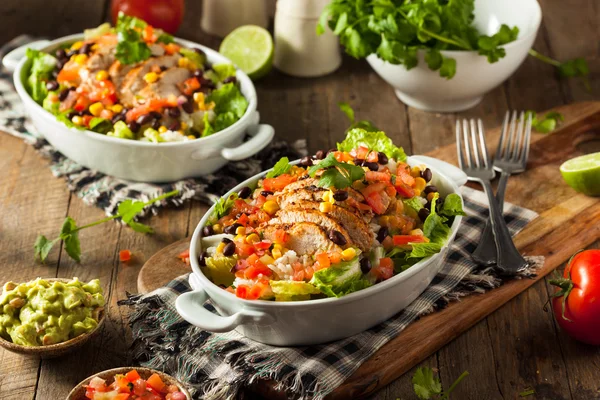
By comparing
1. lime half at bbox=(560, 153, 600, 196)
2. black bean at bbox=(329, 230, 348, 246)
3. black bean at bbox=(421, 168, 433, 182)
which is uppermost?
black bean at bbox=(329, 230, 348, 246)

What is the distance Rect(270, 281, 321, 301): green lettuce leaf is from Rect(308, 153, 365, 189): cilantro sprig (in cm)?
60

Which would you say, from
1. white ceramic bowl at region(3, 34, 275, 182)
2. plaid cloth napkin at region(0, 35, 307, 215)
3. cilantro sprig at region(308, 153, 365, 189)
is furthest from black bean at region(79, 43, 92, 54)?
cilantro sprig at region(308, 153, 365, 189)

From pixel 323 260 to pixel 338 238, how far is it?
0.12 meters

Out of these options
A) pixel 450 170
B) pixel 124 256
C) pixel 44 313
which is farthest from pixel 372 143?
pixel 44 313

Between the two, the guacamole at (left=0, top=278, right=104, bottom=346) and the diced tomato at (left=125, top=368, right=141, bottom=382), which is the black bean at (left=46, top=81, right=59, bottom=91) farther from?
the diced tomato at (left=125, top=368, right=141, bottom=382)

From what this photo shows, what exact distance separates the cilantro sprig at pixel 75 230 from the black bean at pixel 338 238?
1671 millimetres

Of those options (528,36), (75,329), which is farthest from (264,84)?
(75,329)

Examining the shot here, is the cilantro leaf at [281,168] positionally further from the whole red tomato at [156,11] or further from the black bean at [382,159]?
the whole red tomato at [156,11]

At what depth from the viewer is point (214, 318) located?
3.81 meters

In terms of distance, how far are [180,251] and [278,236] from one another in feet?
3.13

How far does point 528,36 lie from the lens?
597 centimetres

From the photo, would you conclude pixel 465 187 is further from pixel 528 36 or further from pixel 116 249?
pixel 116 249

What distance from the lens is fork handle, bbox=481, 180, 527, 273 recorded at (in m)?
4.55

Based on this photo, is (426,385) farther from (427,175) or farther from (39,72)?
(39,72)
